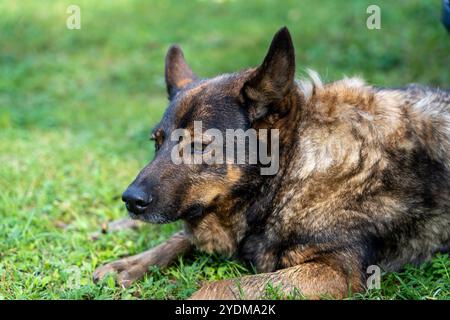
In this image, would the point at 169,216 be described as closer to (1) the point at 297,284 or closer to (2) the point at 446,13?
(1) the point at 297,284

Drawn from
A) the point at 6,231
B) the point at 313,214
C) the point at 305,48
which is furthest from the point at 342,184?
the point at 305,48

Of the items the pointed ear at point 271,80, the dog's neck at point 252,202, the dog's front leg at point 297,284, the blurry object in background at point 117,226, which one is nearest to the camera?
the dog's front leg at point 297,284

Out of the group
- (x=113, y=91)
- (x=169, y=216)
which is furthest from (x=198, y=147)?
(x=113, y=91)

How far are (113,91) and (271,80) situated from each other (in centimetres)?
592

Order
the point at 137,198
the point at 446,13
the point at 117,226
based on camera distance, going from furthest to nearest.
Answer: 1. the point at 446,13
2. the point at 117,226
3. the point at 137,198

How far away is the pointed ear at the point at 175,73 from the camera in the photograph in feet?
16.1

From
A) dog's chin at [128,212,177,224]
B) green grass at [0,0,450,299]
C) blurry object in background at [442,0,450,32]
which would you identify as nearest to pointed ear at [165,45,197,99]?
dog's chin at [128,212,177,224]

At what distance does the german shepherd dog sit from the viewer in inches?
158

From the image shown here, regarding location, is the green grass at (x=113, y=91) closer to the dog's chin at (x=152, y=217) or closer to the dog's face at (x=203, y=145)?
the dog's chin at (x=152, y=217)

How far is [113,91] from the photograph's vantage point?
31.6 feet

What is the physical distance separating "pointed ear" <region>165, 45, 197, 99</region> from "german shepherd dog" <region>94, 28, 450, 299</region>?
1.76 feet

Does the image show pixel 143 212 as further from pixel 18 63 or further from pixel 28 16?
pixel 28 16

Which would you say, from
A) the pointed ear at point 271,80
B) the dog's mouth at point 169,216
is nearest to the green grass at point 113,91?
the dog's mouth at point 169,216

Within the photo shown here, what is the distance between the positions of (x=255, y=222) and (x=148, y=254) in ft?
3.10
